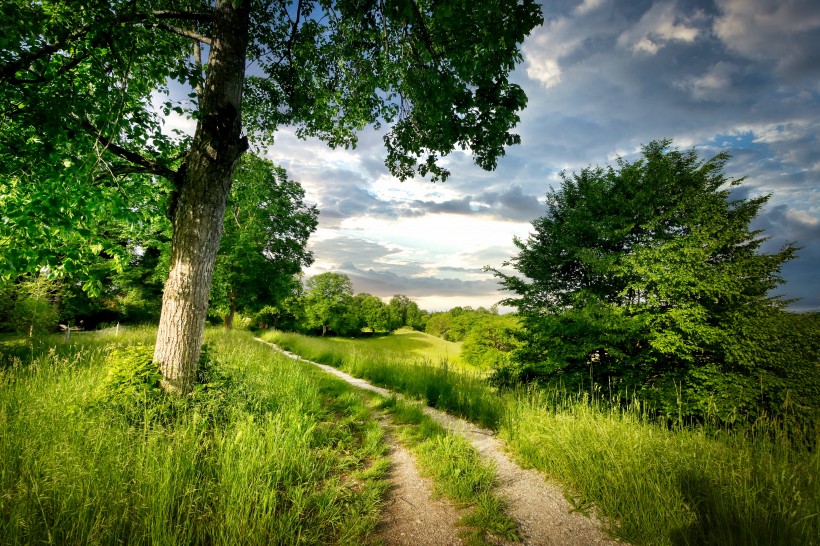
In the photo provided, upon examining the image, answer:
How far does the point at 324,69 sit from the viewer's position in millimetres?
6320

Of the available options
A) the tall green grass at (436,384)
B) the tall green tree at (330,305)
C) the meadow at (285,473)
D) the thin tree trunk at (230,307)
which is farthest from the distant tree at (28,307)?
the tall green tree at (330,305)

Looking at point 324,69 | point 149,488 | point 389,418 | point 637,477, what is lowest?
point 389,418

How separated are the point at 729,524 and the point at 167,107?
935 cm

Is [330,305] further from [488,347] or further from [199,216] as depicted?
[199,216]

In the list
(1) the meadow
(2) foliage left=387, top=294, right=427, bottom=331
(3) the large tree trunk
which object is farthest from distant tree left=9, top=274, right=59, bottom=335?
(2) foliage left=387, top=294, right=427, bottom=331

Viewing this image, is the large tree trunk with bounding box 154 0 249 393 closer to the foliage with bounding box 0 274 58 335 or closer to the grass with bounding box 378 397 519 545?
the grass with bounding box 378 397 519 545

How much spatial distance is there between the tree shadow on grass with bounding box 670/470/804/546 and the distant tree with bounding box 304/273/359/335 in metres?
46.7

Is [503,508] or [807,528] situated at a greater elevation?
[807,528]

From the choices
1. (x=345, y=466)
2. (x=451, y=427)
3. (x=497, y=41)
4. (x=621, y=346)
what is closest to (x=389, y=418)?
(x=451, y=427)

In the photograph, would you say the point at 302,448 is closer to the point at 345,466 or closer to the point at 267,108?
the point at 345,466

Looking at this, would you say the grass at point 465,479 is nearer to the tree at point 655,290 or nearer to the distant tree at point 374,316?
the tree at point 655,290

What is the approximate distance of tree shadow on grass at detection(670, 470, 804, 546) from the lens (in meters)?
2.49

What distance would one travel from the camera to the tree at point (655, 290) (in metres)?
8.96

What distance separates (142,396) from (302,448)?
88.7 inches
